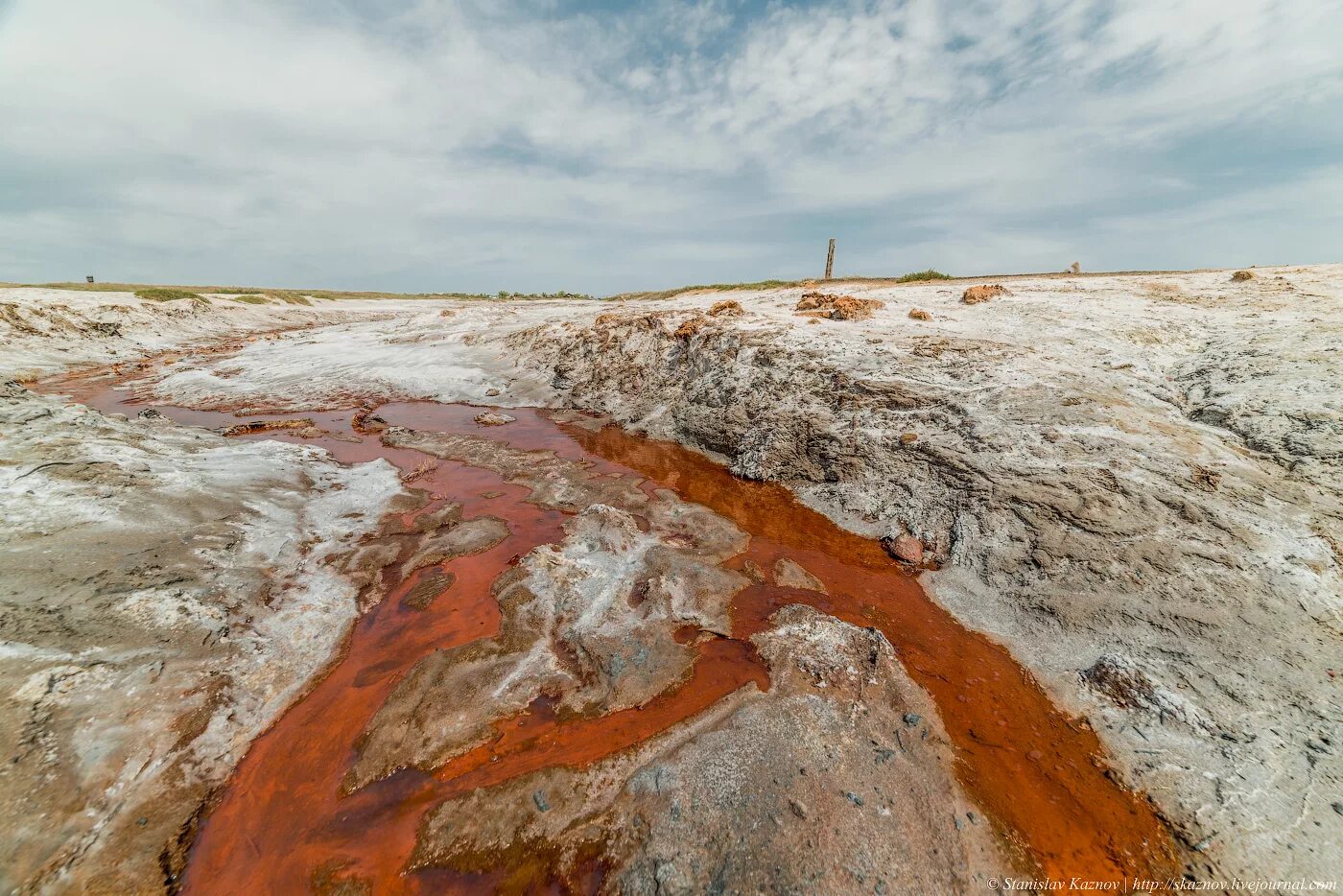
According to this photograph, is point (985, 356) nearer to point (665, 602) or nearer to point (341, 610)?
point (665, 602)

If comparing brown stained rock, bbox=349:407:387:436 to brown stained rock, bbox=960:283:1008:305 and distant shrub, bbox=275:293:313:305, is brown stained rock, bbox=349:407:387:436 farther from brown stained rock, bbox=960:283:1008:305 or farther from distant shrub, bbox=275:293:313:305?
distant shrub, bbox=275:293:313:305

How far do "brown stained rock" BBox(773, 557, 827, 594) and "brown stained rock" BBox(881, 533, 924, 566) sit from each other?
187 centimetres

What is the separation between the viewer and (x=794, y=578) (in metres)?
8.44

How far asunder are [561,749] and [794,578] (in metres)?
4.81

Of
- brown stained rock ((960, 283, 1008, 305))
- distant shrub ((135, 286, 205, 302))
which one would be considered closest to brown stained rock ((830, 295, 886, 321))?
brown stained rock ((960, 283, 1008, 305))

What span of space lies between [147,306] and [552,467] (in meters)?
42.2

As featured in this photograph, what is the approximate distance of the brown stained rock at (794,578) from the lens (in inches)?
324

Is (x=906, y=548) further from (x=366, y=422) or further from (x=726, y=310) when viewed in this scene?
(x=366, y=422)

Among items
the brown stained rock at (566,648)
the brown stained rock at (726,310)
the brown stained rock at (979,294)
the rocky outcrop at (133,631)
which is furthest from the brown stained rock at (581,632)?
the brown stained rock at (979,294)

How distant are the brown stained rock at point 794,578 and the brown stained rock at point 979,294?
14525 millimetres

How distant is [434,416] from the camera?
1845 centimetres

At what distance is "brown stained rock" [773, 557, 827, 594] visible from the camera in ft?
27.0

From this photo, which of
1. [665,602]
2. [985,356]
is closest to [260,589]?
[665,602]

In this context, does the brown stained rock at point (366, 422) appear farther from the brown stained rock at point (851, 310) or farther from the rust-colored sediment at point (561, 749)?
the brown stained rock at point (851, 310)
